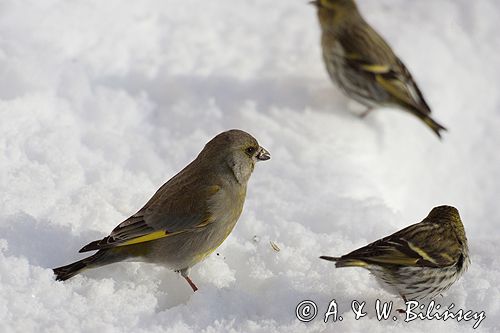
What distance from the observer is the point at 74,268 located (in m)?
4.39

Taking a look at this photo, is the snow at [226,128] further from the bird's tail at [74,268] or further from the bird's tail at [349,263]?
the bird's tail at [349,263]

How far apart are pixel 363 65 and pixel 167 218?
9.95 ft

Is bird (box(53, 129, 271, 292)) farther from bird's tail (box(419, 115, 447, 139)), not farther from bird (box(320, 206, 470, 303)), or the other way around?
bird's tail (box(419, 115, 447, 139))

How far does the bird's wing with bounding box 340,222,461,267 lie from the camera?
4.42m

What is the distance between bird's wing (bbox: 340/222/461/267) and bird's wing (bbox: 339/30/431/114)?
228 cm

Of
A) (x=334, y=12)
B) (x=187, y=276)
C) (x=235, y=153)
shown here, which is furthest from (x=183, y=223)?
(x=334, y=12)

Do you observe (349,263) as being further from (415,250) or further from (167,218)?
(167,218)

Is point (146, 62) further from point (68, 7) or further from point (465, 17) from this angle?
point (465, 17)

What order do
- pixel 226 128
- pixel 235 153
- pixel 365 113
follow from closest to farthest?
pixel 235 153 < pixel 226 128 < pixel 365 113

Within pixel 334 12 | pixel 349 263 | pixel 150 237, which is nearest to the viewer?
pixel 349 263

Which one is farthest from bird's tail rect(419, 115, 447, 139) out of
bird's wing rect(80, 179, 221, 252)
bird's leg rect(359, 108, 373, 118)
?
bird's wing rect(80, 179, 221, 252)

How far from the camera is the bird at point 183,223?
4.45 meters

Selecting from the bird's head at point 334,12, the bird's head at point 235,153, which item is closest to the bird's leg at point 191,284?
the bird's head at point 235,153

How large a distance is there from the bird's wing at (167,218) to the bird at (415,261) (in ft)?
2.35
